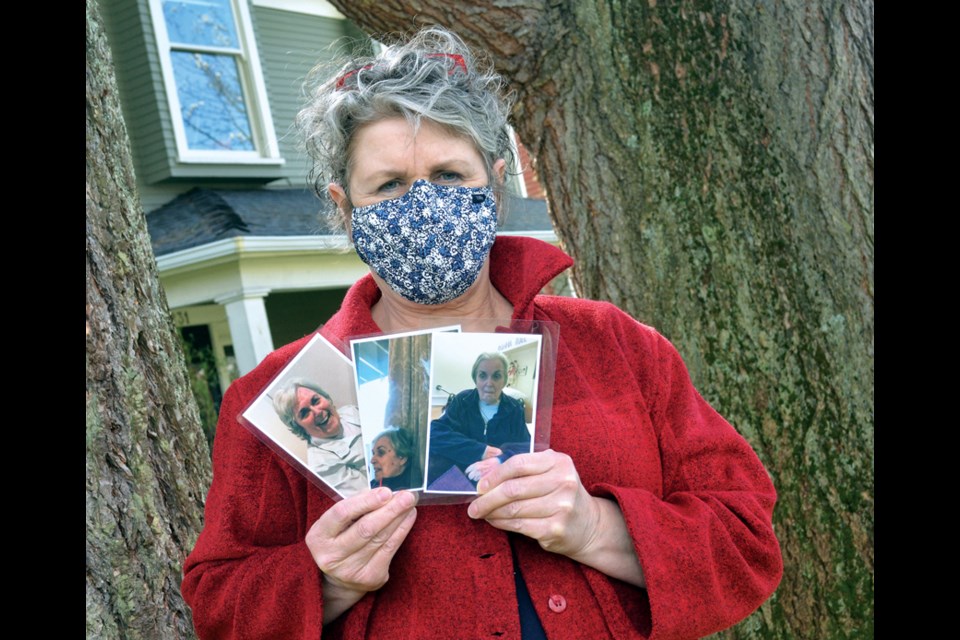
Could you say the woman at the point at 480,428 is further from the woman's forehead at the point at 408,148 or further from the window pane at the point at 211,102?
the window pane at the point at 211,102

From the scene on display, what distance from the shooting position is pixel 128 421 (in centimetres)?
262

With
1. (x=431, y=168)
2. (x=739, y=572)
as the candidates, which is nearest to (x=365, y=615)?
(x=739, y=572)

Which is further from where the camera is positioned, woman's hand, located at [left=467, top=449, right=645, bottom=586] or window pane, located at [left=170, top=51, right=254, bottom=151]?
window pane, located at [left=170, top=51, right=254, bottom=151]

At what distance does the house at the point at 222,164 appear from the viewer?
359 inches

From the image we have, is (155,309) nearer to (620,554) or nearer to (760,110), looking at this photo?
(620,554)

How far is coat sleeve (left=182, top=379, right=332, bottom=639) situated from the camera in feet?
6.60

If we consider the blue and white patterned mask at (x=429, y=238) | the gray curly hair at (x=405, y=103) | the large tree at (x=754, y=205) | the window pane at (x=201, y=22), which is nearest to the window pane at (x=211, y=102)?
the window pane at (x=201, y=22)

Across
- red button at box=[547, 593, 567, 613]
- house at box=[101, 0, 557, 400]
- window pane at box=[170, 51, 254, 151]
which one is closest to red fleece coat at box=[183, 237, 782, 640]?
red button at box=[547, 593, 567, 613]

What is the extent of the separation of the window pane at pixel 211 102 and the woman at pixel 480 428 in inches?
341

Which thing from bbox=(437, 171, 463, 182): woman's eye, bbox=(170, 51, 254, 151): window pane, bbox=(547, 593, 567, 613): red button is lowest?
bbox=(547, 593, 567, 613): red button

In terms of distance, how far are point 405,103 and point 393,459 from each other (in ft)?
2.68

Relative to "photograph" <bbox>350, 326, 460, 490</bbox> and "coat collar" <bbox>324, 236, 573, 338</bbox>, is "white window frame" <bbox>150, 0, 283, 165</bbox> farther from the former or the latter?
"photograph" <bbox>350, 326, 460, 490</bbox>

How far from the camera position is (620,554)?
207 centimetres

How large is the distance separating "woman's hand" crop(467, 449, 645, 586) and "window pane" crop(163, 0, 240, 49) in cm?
907
